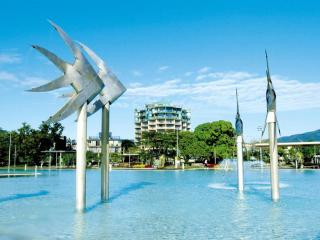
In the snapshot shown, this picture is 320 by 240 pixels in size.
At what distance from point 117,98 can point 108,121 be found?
4.56ft

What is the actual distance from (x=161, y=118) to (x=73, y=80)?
152 metres

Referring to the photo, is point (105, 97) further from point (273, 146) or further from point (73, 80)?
point (273, 146)

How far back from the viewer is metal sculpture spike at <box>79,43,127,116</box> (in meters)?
21.2

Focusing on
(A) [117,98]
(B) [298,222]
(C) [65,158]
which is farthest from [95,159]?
(B) [298,222]

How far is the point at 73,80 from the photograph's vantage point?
17469 millimetres

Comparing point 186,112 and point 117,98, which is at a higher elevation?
point 186,112

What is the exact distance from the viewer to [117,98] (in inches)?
868

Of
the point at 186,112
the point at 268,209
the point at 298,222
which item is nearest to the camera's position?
the point at 298,222

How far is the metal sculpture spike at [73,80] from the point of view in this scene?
1692 cm

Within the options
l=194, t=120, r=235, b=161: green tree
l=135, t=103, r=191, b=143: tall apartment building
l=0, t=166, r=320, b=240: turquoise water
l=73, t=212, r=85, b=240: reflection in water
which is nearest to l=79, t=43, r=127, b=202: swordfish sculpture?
l=0, t=166, r=320, b=240: turquoise water

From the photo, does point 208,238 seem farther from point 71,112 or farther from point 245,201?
point 245,201

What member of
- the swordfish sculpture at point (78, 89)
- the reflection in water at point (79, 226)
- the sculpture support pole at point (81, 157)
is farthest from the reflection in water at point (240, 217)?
the swordfish sculpture at point (78, 89)

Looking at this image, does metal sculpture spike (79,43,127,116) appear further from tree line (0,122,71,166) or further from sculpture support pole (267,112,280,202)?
tree line (0,122,71,166)

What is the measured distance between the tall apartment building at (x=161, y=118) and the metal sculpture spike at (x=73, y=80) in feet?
487
